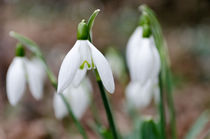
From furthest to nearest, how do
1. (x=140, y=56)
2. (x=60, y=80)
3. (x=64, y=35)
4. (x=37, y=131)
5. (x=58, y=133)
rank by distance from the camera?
(x=64, y=35) < (x=58, y=133) < (x=37, y=131) < (x=140, y=56) < (x=60, y=80)

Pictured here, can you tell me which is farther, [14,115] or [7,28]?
[7,28]

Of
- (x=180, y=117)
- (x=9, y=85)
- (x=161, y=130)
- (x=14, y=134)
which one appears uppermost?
(x=9, y=85)

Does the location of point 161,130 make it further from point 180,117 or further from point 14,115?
point 14,115

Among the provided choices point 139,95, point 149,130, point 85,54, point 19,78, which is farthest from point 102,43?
point 85,54

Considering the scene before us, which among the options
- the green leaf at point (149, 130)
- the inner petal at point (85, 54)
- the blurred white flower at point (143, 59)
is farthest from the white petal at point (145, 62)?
the inner petal at point (85, 54)

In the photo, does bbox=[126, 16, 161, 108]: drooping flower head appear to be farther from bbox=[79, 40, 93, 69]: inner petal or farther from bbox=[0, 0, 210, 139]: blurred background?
bbox=[0, 0, 210, 139]: blurred background

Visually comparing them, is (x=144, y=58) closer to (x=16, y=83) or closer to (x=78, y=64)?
(x=78, y=64)

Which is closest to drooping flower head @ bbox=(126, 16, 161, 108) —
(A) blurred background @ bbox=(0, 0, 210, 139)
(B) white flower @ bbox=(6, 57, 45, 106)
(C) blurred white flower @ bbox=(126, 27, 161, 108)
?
(C) blurred white flower @ bbox=(126, 27, 161, 108)

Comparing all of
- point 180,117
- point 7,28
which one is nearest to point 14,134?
point 180,117

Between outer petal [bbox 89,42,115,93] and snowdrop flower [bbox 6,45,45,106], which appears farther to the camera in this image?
snowdrop flower [bbox 6,45,45,106]
